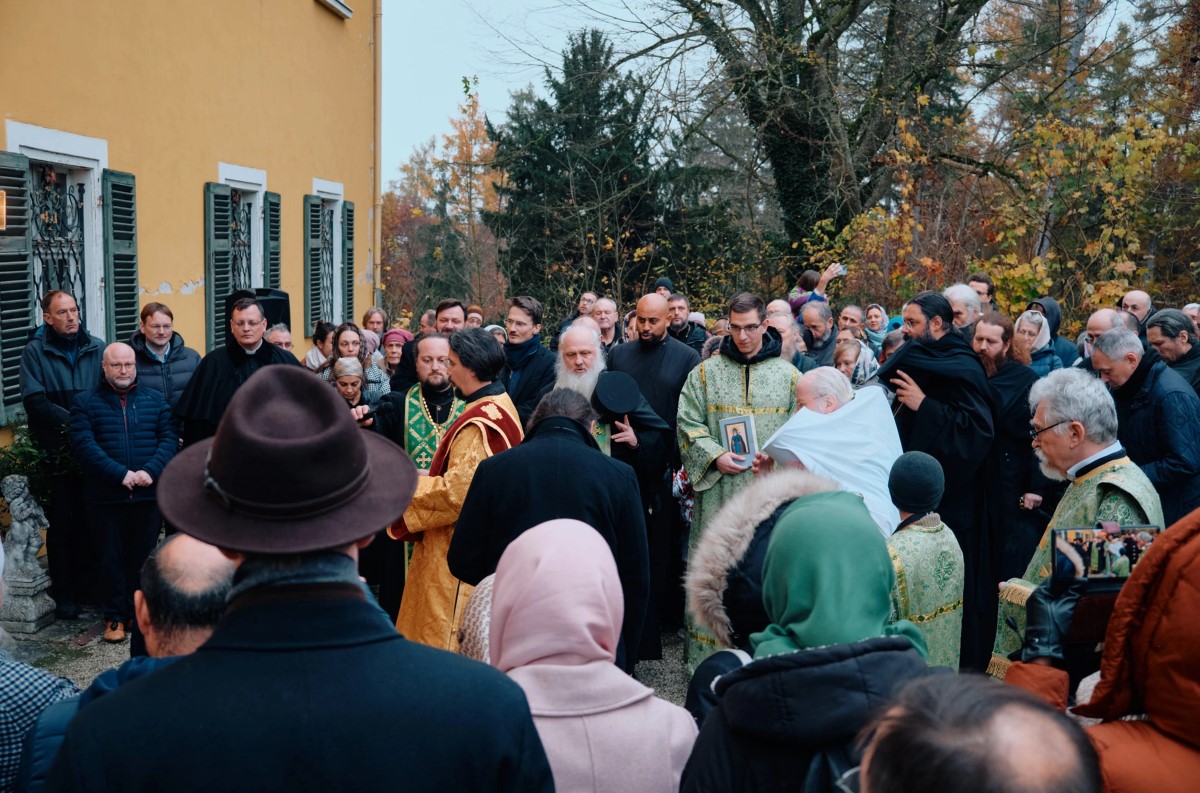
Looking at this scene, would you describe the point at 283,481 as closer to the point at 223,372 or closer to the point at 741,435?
the point at 741,435

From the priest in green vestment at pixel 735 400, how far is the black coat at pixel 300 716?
15.6 feet

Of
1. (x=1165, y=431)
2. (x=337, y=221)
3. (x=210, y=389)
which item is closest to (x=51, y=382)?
(x=210, y=389)

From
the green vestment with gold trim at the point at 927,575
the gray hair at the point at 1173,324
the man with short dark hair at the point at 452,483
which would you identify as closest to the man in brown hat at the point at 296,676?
the green vestment with gold trim at the point at 927,575

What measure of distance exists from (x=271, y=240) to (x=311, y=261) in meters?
1.63

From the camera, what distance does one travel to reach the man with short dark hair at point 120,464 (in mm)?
7051

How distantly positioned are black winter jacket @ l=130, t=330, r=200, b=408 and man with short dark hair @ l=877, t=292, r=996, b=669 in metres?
4.75

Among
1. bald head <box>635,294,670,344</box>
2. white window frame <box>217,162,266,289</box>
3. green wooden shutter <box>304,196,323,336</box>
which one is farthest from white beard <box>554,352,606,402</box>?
green wooden shutter <box>304,196,323,336</box>

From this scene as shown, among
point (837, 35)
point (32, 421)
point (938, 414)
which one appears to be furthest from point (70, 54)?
point (837, 35)

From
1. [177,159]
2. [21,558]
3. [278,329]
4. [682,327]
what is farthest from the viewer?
[177,159]

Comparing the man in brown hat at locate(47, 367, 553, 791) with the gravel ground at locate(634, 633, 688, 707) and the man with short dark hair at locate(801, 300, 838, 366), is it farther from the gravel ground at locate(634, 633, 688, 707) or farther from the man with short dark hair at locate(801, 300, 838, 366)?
the man with short dark hair at locate(801, 300, 838, 366)

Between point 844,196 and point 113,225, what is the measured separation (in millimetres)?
11726

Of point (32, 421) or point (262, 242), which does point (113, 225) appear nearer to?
point (32, 421)

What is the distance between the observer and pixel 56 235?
345 inches

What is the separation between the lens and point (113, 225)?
9.33 m
